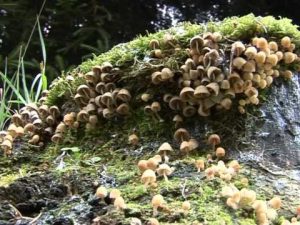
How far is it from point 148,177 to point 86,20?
317 centimetres

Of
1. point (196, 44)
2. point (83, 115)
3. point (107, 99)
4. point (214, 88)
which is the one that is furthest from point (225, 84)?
point (83, 115)

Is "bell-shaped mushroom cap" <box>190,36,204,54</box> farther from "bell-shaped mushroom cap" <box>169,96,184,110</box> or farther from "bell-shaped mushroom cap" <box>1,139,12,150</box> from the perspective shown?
"bell-shaped mushroom cap" <box>1,139,12,150</box>

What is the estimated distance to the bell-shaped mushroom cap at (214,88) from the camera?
1.57 metres

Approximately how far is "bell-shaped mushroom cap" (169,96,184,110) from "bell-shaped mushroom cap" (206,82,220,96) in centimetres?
11

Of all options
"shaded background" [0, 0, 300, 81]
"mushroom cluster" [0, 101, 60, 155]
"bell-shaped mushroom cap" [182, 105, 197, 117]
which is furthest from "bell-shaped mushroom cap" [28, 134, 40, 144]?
"shaded background" [0, 0, 300, 81]

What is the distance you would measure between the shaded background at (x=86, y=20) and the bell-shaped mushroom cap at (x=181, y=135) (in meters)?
2.32

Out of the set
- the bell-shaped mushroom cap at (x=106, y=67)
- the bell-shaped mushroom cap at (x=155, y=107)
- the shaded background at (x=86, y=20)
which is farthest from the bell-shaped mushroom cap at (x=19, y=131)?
the shaded background at (x=86, y=20)

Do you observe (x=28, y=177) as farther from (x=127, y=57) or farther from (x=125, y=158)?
(x=127, y=57)

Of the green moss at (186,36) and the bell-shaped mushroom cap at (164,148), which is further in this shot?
the green moss at (186,36)

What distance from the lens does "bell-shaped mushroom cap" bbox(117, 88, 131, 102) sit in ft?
5.64

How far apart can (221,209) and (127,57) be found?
67 cm

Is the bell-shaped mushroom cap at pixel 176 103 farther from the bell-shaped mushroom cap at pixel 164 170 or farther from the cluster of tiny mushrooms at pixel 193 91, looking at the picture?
the bell-shaped mushroom cap at pixel 164 170

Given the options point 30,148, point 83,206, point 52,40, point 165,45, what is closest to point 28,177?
point 83,206

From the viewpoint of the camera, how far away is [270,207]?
53.6 inches
